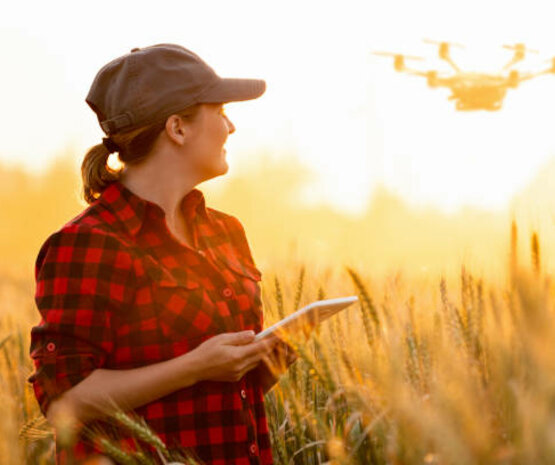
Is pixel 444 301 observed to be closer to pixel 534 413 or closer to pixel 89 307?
pixel 534 413

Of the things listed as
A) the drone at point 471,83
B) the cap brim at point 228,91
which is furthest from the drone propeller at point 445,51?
the cap brim at point 228,91

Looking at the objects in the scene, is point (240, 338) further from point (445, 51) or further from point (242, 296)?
point (445, 51)

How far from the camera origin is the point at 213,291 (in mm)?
2266

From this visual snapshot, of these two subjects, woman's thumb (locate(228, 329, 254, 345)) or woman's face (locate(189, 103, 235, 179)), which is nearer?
woman's thumb (locate(228, 329, 254, 345))

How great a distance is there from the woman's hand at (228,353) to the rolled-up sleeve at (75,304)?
233 mm

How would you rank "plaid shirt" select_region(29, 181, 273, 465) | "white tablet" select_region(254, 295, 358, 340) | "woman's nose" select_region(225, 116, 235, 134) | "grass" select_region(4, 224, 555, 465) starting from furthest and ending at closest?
"woman's nose" select_region(225, 116, 235, 134) < "plaid shirt" select_region(29, 181, 273, 465) < "white tablet" select_region(254, 295, 358, 340) < "grass" select_region(4, 224, 555, 465)

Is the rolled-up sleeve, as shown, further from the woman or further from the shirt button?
the shirt button

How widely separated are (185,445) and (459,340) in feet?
2.86

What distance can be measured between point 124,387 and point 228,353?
26 centimetres

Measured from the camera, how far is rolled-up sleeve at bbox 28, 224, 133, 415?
1.93 meters

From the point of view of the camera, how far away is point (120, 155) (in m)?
2.37

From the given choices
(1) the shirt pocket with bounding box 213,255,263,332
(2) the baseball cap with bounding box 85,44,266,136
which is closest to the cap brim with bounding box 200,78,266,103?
(2) the baseball cap with bounding box 85,44,266,136

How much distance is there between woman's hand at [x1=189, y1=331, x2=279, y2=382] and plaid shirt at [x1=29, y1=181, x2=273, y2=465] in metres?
0.12

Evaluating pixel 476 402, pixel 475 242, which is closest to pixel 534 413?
pixel 476 402
